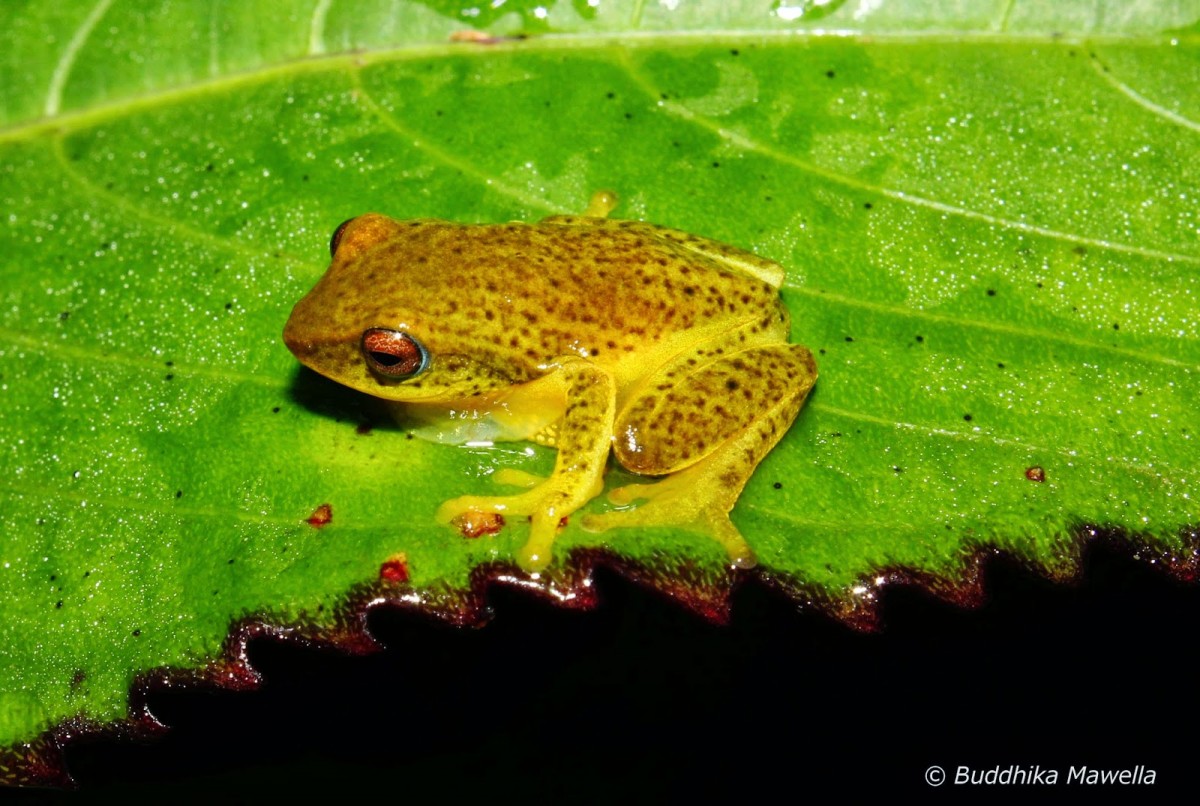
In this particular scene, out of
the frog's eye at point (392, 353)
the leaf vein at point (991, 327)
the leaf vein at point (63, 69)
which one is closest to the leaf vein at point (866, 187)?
the leaf vein at point (991, 327)

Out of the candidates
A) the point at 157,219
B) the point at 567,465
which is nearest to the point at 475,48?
the point at 157,219

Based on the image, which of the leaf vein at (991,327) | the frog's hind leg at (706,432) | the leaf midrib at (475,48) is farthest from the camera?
the leaf midrib at (475,48)

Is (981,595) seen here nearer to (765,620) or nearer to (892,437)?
(892,437)

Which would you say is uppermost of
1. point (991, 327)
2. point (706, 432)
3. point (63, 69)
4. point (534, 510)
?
point (63, 69)

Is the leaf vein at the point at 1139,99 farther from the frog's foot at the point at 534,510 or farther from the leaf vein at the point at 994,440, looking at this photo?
the frog's foot at the point at 534,510

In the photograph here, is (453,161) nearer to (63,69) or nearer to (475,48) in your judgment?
(475,48)

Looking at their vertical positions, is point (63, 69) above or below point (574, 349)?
above

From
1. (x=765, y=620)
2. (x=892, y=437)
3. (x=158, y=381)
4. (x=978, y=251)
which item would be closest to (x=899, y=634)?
(x=765, y=620)
